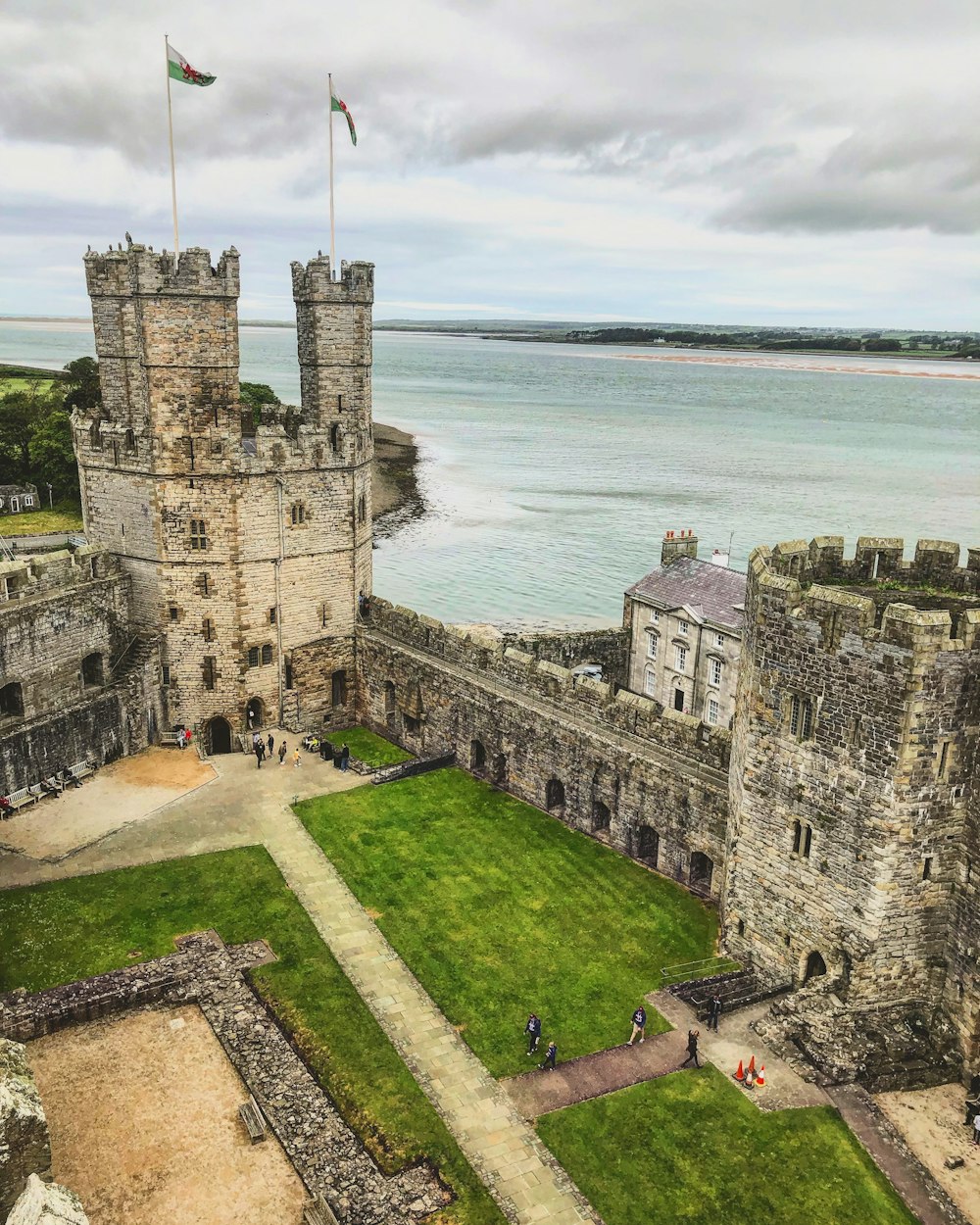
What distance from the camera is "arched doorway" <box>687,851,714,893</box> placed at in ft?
69.9

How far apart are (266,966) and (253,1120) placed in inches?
170

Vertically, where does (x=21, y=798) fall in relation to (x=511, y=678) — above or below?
below

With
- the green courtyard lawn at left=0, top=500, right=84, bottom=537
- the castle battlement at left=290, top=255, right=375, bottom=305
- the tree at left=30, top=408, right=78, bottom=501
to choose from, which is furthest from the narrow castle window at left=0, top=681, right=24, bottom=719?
the tree at left=30, top=408, right=78, bottom=501

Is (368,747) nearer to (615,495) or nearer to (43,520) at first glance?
(43,520)

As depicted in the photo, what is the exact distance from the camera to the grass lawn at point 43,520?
191 ft

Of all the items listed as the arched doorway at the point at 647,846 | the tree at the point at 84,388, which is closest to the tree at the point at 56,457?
the tree at the point at 84,388

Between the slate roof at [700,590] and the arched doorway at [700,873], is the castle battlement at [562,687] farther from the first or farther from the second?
the slate roof at [700,590]

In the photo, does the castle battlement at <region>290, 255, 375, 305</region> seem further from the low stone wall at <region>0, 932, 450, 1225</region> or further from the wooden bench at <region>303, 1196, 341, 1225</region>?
the wooden bench at <region>303, 1196, 341, 1225</region>

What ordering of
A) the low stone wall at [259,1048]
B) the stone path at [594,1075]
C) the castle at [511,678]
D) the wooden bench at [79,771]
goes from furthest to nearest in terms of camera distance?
1. the wooden bench at [79,771]
2. the castle at [511,678]
3. the stone path at [594,1075]
4. the low stone wall at [259,1048]

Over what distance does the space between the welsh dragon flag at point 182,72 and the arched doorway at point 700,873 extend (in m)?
23.7

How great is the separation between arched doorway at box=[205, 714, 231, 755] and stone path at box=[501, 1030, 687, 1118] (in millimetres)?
→ 15952

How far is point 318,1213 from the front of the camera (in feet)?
43.0

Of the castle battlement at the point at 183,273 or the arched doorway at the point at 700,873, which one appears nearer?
the arched doorway at the point at 700,873

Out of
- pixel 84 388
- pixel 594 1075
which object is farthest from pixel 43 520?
pixel 594 1075
